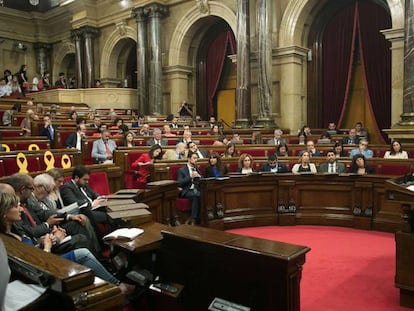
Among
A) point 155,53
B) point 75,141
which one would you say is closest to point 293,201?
point 75,141

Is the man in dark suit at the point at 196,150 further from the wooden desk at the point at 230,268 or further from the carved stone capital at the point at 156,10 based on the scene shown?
the carved stone capital at the point at 156,10

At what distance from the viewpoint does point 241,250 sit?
2092 mm

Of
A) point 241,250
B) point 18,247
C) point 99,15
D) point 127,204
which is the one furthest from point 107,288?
point 99,15


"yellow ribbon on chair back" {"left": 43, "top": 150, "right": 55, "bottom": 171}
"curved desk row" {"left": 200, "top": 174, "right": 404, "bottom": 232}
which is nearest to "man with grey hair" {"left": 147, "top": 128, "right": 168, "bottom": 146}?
"curved desk row" {"left": 200, "top": 174, "right": 404, "bottom": 232}

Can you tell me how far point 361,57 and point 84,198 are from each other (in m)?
9.07

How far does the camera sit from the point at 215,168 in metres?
5.83

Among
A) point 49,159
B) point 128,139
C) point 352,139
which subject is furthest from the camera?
point 352,139

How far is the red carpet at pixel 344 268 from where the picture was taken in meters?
3.21

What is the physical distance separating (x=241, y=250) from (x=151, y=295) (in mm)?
735

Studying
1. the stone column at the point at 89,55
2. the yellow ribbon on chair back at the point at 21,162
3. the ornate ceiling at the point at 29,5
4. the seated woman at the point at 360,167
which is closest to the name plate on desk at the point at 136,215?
the yellow ribbon on chair back at the point at 21,162

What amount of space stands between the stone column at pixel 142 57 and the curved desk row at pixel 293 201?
9.12m

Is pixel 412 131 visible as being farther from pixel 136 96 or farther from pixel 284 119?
pixel 136 96

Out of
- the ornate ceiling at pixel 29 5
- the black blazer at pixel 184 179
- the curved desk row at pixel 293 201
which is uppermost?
the ornate ceiling at pixel 29 5

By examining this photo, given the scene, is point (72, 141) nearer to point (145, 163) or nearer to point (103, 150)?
point (103, 150)
